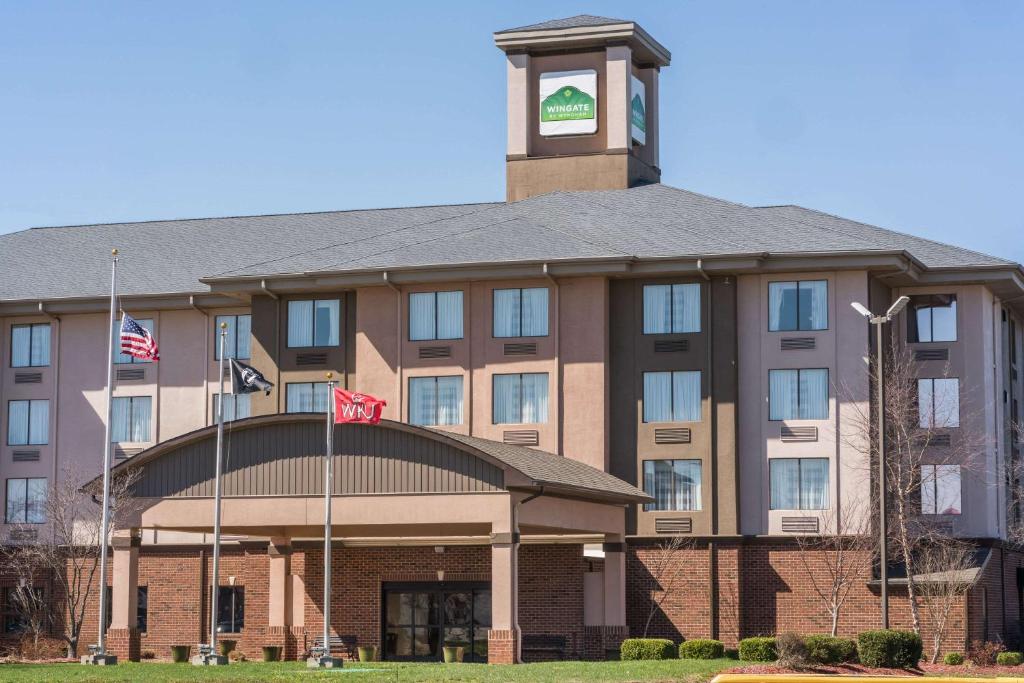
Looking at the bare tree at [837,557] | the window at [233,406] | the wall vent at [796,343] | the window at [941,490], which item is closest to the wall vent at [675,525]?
the bare tree at [837,557]

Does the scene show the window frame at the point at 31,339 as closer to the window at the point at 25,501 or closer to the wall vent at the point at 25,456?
the wall vent at the point at 25,456

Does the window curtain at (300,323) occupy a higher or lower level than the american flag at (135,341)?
higher

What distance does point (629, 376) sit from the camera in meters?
50.4

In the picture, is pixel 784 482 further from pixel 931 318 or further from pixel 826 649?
pixel 826 649

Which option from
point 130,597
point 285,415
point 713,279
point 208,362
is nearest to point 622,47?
point 713,279

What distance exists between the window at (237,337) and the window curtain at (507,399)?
9036 millimetres

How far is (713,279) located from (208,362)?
A: 16621 mm

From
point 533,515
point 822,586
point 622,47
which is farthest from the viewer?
point 622,47

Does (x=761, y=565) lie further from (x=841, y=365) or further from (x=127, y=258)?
(x=127, y=258)

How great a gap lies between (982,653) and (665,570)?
8965mm

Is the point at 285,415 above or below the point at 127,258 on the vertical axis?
below

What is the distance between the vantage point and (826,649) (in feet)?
124

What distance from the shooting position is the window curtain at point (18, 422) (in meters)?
56.7

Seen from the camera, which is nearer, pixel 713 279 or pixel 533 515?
pixel 533 515
